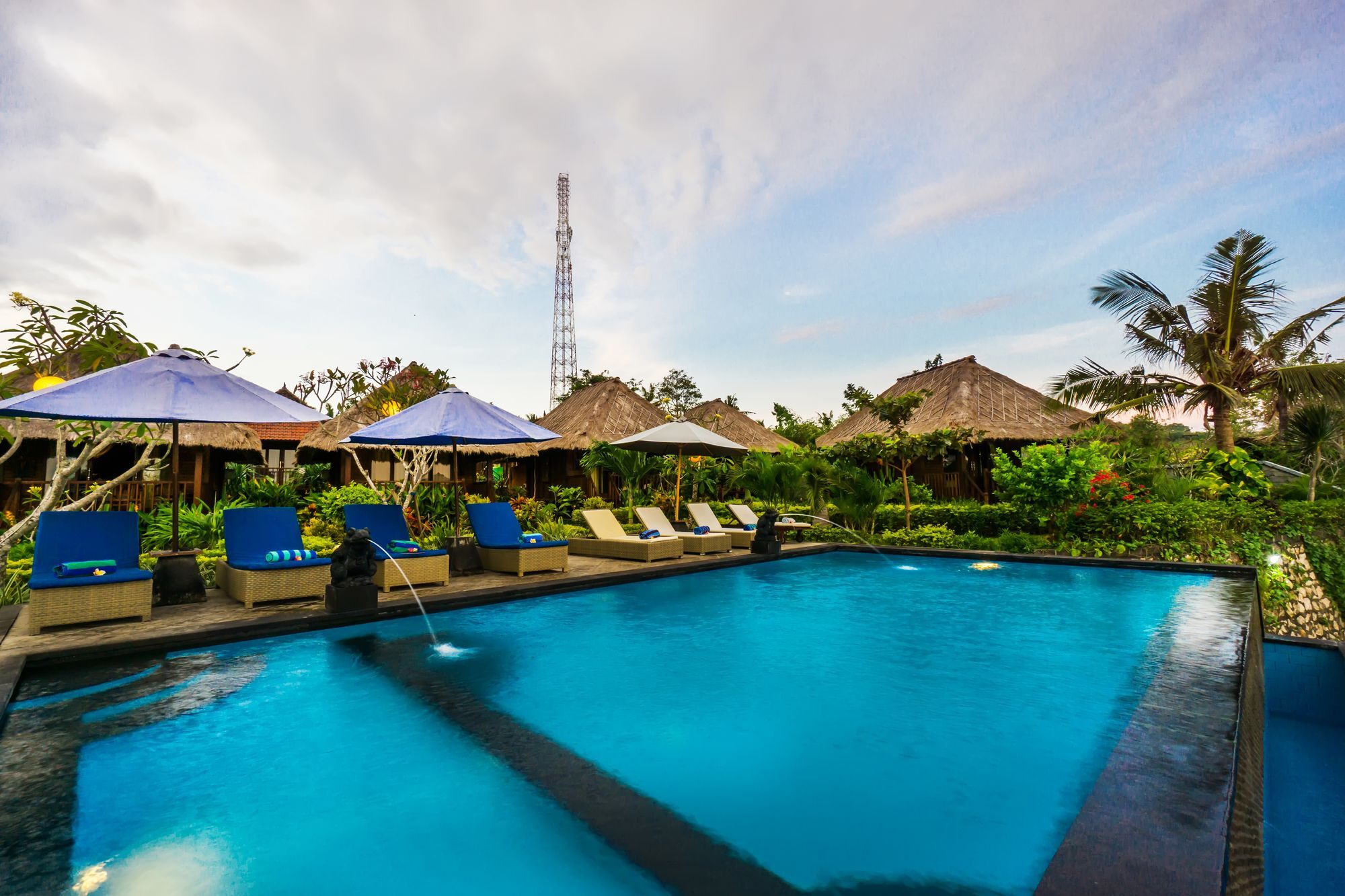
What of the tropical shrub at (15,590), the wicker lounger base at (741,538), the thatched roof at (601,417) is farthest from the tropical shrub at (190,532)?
the thatched roof at (601,417)

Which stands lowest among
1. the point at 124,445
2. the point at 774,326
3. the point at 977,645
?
the point at 977,645

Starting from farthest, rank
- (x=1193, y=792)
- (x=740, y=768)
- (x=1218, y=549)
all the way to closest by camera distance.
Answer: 1. (x=1218, y=549)
2. (x=740, y=768)
3. (x=1193, y=792)

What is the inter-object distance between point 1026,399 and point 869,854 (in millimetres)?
20644

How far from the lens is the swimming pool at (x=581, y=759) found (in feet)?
7.15

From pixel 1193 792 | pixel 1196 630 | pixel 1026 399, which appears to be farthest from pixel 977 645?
pixel 1026 399

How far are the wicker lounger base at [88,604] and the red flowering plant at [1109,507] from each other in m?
12.5

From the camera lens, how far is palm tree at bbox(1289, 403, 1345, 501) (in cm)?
1488

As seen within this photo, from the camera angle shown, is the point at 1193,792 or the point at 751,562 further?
the point at 751,562

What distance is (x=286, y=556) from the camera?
586 cm

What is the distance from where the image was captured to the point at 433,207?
14828mm

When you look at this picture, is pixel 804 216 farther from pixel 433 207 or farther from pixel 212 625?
pixel 212 625

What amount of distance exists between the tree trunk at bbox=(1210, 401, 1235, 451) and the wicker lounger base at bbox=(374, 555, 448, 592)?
54.1 feet

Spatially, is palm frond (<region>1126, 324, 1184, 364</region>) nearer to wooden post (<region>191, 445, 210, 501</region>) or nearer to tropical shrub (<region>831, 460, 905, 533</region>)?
tropical shrub (<region>831, 460, 905, 533</region>)

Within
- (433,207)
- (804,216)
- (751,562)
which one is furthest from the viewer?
(804,216)
